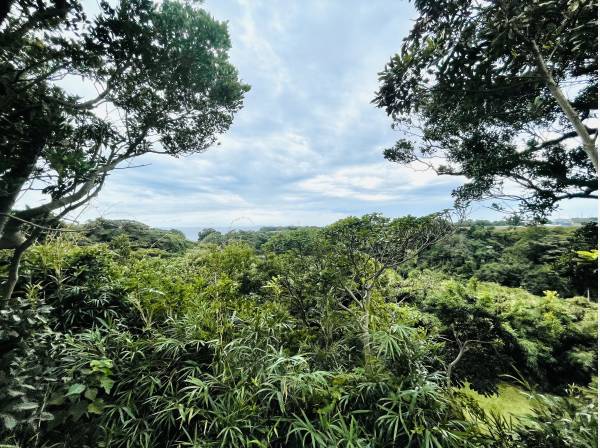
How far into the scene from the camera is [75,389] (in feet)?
4.77

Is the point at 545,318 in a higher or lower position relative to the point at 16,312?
lower

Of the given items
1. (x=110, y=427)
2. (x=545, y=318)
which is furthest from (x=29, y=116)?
(x=545, y=318)

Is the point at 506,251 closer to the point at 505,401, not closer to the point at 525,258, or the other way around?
the point at 525,258

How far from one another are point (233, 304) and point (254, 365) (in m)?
0.74

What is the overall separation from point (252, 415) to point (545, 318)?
4.85 metres

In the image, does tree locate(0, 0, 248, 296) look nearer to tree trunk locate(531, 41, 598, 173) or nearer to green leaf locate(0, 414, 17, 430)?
green leaf locate(0, 414, 17, 430)

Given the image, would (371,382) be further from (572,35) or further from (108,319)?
(572,35)

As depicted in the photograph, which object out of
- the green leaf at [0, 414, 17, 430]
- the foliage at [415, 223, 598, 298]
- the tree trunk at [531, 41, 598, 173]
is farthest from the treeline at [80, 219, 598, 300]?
the green leaf at [0, 414, 17, 430]

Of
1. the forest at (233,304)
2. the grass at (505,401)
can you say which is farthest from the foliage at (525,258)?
the grass at (505,401)

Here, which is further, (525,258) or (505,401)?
(525,258)

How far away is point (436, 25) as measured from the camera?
7.81 ft

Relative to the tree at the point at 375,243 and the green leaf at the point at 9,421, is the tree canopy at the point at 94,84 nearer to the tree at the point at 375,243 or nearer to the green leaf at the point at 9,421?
the green leaf at the point at 9,421

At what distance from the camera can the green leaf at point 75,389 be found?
1.43 metres

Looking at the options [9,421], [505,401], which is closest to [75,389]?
[9,421]
